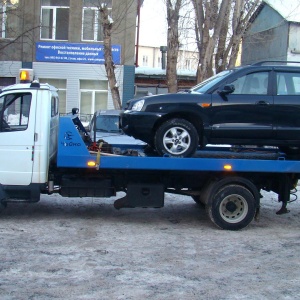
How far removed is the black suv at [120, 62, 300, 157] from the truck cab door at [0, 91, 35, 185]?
1551 millimetres

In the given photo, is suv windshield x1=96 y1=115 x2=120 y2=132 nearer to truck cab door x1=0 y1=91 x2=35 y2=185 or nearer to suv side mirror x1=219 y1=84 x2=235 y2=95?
truck cab door x1=0 y1=91 x2=35 y2=185

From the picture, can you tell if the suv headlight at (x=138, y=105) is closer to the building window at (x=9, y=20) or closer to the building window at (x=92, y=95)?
the building window at (x=92, y=95)

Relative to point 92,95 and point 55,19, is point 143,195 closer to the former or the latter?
point 92,95

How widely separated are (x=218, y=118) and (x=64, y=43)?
16.3 m

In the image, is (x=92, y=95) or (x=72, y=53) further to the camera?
(x=92, y=95)

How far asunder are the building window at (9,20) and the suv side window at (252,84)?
16615 mm

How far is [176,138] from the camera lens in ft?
26.3

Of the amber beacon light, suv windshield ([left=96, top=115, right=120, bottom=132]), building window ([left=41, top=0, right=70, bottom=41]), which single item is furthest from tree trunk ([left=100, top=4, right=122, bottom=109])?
the amber beacon light

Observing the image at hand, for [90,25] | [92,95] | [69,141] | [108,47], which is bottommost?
[69,141]

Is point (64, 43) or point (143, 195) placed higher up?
point (64, 43)

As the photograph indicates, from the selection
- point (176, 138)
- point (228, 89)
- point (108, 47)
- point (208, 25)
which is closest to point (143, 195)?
point (176, 138)

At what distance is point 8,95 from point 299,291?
5296 mm

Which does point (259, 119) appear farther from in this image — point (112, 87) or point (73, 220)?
point (112, 87)

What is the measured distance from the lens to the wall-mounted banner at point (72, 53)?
22938 mm
